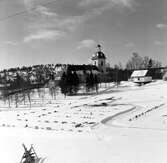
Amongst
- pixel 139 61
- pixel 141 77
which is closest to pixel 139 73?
pixel 141 77

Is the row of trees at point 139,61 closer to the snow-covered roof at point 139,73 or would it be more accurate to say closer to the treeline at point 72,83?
the treeline at point 72,83

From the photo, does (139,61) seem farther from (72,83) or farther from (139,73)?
(139,73)

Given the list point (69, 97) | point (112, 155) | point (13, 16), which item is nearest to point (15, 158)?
point (112, 155)

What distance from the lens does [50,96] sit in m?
35.9

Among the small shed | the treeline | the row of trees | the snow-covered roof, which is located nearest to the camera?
the row of trees

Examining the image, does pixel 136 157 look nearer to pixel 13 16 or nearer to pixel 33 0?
pixel 33 0

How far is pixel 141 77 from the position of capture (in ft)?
125

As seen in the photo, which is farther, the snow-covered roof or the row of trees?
the snow-covered roof

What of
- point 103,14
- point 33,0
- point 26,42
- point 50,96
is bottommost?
point 50,96

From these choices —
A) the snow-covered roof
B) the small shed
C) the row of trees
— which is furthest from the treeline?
the row of trees

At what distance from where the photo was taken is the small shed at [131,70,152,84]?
120ft

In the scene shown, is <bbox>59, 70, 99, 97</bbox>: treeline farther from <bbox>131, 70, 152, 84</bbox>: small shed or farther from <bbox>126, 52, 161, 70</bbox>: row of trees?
<bbox>126, 52, 161, 70</bbox>: row of trees

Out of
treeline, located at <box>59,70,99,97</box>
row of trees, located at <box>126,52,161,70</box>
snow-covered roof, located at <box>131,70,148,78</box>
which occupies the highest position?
row of trees, located at <box>126,52,161,70</box>

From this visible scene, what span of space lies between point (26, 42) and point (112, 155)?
14.5 feet
